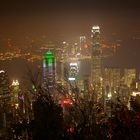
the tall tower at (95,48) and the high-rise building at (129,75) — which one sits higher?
the tall tower at (95,48)

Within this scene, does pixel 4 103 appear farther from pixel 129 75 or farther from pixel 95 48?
pixel 95 48

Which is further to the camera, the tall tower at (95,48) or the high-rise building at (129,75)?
the tall tower at (95,48)

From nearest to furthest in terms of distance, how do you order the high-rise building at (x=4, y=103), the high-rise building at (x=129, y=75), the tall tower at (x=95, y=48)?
the high-rise building at (x=4, y=103) < the high-rise building at (x=129, y=75) < the tall tower at (x=95, y=48)

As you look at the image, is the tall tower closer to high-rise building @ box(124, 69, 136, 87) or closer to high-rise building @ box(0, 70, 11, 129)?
high-rise building @ box(124, 69, 136, 87)

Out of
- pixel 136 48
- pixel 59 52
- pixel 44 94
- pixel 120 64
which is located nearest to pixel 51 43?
pixel 59 52

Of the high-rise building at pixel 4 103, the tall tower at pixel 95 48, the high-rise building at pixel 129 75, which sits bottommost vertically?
the high-rise building at pixel 129 75

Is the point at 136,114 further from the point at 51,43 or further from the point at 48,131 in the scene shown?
the point at 51,43

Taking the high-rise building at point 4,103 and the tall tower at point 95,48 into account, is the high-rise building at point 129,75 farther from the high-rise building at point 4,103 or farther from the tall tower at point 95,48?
the high-rise building at point 4,103

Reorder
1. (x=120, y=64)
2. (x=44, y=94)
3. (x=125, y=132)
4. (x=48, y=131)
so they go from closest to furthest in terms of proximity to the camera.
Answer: (x=125, y=132)
(x=48, y=131)
(x=44, y=94)
(x=120, y=64)

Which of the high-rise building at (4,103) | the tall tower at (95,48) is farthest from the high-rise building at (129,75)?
the high-rise building at (4,103)

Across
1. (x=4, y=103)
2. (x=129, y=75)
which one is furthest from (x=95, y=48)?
(x=4, y=103)

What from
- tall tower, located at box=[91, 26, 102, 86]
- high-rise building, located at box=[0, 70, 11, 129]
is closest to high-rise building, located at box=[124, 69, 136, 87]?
tall tower, located at box=[91, 26, 102, 86]
